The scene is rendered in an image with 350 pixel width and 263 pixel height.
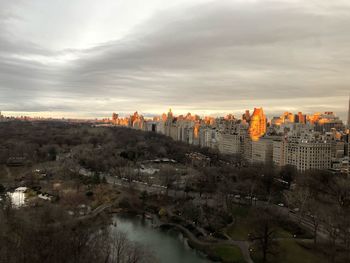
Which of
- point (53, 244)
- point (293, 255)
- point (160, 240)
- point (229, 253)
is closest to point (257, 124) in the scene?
point (160, 240)

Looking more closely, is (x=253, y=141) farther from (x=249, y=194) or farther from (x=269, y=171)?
(x=249, y=194)

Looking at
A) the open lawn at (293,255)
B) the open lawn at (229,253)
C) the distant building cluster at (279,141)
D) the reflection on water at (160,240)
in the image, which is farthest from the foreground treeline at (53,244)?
the distant building cluster at (279,141)

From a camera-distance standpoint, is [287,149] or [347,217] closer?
[347,217]

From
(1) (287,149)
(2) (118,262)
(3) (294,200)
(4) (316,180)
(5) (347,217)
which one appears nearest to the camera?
(2) (118,262)

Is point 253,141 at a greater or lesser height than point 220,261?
greater

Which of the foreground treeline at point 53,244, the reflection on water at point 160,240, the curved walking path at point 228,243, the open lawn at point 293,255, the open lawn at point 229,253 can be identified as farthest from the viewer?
the reflection on water at point 160,240

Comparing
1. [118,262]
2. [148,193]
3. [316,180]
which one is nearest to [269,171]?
[316,180]

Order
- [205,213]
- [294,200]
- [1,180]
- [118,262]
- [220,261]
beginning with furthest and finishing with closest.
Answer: [1,180] < [294,200] < [205,213] < [220,261] < [118,262]

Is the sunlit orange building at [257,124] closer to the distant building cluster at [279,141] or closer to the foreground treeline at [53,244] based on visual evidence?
the distant building cluster at [279,141]
